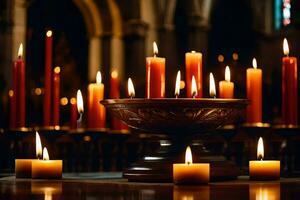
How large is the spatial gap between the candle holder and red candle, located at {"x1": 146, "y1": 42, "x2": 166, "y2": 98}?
22cm

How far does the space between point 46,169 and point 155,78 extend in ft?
2.37

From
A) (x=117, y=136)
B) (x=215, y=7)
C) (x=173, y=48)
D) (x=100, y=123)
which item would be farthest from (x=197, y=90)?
(x=215, y=7)

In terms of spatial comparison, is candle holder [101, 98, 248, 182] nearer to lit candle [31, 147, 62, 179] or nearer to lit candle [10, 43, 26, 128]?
lit candle [31, 147, 62, 179]

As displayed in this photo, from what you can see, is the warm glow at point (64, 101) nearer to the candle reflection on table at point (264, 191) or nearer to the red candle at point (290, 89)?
the red candle at point (290, 89)

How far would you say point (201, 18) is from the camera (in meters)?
19.7

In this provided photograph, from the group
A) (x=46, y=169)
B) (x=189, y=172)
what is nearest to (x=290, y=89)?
(x=189, y=172)

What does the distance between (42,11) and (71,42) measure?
997mm

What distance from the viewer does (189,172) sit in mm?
3451

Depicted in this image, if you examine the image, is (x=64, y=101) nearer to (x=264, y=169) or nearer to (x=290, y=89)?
(x=290, y=89)

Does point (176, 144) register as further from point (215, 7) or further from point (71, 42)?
point (215, 7)

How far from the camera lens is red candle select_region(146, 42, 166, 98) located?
4.02m

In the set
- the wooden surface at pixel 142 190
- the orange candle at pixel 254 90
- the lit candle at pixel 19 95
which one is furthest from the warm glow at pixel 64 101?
the wooden surface at pixel 142 190

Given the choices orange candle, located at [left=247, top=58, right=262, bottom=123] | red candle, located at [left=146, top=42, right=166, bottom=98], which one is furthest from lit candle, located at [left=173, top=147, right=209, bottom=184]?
orange candle, located at [left=247, top=58, right=262, bottom=123]

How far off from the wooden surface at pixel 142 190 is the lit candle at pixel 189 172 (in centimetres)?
4
